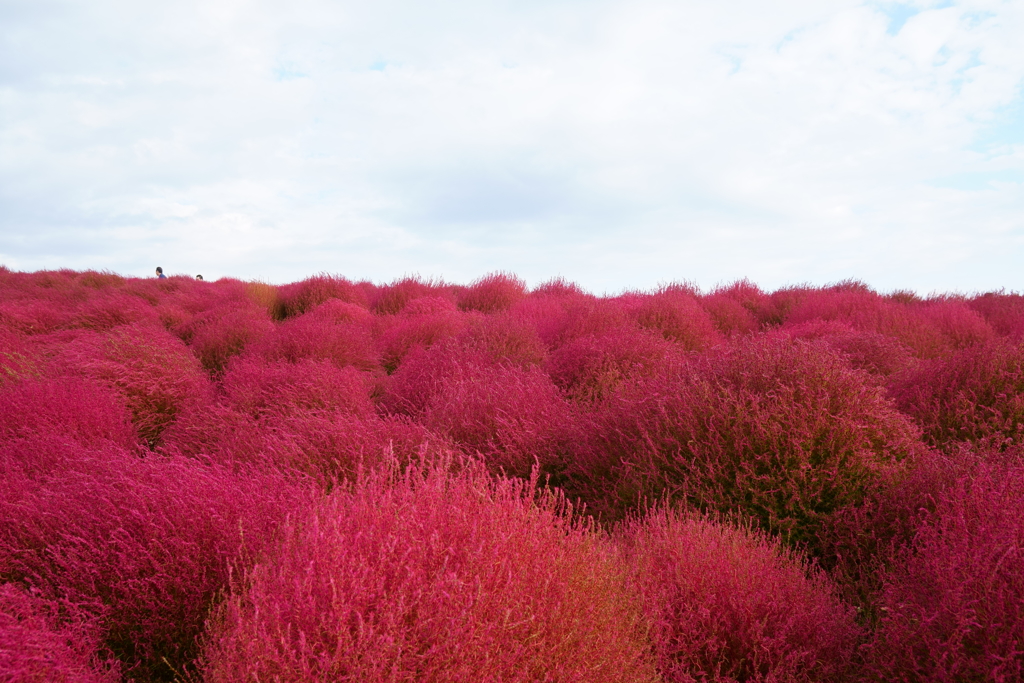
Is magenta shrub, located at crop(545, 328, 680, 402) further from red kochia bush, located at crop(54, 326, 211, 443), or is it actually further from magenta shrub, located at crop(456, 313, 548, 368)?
red kochia bush, located at crop(54, 326, 211, 443)

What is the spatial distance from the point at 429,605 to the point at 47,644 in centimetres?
101

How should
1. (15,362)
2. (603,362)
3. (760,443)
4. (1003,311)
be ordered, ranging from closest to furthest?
(760,443)
(603,362)
(15,362)
(1003,311)

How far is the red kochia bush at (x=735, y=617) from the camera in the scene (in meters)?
2.06

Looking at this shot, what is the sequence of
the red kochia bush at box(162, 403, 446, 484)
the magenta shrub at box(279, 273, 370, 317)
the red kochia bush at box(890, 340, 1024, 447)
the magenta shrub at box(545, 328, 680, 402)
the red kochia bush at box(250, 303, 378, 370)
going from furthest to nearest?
the magenta shrub at box(279, 273, 370, 317) < the red kochia bush at box(250, 303, 378, 370) < the magenta shrub at box(545, 328, 680, 402) < the red kochia bush at box(890, 340, 1024, 447) < the red kochia bush at box(162, 403, 446, 484)

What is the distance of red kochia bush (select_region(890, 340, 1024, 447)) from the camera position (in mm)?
3445

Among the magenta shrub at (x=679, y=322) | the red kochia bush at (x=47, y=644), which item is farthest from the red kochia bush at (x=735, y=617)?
the magenta shrub at (x=679, y=322)

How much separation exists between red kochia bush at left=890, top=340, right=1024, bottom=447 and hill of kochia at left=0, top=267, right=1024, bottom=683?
0.9 inches

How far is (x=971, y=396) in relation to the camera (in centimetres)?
370

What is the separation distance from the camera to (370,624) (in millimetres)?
1390

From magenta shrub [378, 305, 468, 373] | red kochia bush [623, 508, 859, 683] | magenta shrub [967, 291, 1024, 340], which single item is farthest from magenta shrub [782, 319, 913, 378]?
magenta shrub [378, 305, 468, 373]

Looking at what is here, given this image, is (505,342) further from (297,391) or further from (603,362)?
(297,391)

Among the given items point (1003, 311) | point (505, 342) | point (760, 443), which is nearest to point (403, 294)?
point (505, 342)

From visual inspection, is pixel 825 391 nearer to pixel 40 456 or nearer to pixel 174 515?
pixel 174 515

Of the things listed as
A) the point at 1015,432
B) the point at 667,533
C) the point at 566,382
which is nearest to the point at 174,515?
the point at 667,533
